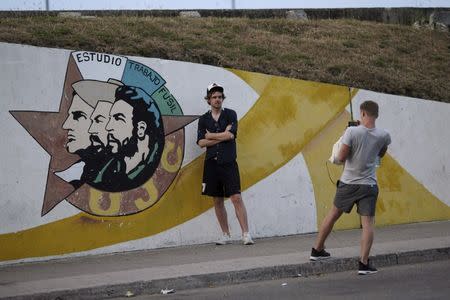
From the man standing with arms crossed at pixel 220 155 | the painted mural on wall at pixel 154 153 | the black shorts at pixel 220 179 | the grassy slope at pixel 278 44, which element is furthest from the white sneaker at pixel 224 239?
the grassy slope at pixel 278 44

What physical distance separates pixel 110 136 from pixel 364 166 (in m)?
3.24

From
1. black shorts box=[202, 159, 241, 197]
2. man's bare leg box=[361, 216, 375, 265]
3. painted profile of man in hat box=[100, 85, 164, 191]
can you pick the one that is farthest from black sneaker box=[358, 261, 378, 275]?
painted profile of man in hat box=[100, 85, 164, 191]

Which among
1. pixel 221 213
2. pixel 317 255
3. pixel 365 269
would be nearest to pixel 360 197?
pixel 365 269

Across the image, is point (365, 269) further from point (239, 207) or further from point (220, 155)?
point (220, 155)

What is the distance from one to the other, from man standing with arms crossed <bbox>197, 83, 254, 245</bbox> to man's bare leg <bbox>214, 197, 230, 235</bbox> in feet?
0.30

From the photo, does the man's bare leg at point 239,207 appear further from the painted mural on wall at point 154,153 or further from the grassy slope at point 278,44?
the grassy slope at point 278,44

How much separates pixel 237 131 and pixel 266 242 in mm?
1476

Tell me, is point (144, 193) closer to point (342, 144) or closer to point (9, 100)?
point (9, 100)

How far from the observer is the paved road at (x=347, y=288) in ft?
28.2

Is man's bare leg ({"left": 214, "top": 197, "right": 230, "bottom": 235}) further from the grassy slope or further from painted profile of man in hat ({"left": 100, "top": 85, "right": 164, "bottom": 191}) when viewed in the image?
the grassy slope

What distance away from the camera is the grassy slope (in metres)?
12.6

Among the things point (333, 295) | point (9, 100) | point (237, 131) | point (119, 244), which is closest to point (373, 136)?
point (333, 295)

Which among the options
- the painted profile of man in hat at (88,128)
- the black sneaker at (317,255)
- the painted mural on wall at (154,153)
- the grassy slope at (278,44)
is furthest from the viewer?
the grassy slope at (278,44)

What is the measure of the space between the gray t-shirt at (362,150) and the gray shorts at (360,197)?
0.06m
